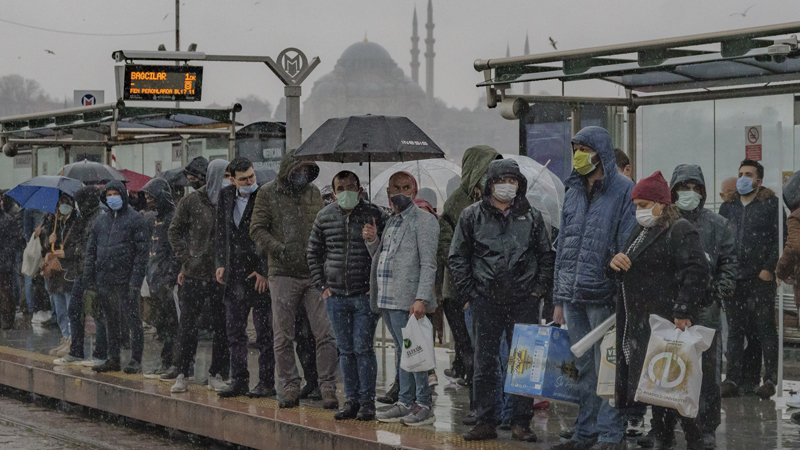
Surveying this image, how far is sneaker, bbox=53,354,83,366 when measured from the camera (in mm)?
11461

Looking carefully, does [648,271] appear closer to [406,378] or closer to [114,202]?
[406,378]

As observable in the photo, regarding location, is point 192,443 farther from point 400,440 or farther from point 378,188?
point 378,188

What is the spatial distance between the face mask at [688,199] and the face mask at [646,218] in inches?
51.9

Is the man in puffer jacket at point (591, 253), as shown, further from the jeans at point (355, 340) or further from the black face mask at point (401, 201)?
the jeans at point (355, 340)

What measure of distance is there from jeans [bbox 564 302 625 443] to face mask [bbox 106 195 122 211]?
509 cm

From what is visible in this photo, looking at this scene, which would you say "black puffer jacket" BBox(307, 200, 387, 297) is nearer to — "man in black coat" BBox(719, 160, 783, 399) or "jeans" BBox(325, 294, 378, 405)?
"jeans" BBox(325, 294, 378, 405)

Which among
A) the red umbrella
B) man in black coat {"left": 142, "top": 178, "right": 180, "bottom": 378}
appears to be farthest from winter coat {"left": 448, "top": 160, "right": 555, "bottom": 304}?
the red umbrella

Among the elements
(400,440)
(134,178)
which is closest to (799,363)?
(400,440)

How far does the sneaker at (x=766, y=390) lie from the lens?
8719 mm

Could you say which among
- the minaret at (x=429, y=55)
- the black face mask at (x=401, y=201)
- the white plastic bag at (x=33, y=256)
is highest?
the minaret at (x=429, y=55)

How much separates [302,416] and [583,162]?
107 inches

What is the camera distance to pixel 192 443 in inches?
352

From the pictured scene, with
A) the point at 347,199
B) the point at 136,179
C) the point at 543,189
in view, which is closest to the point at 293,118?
the point at 543,189

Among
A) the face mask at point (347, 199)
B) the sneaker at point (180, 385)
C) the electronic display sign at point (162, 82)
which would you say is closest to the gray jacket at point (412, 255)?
the face mask at point (347, 199)
